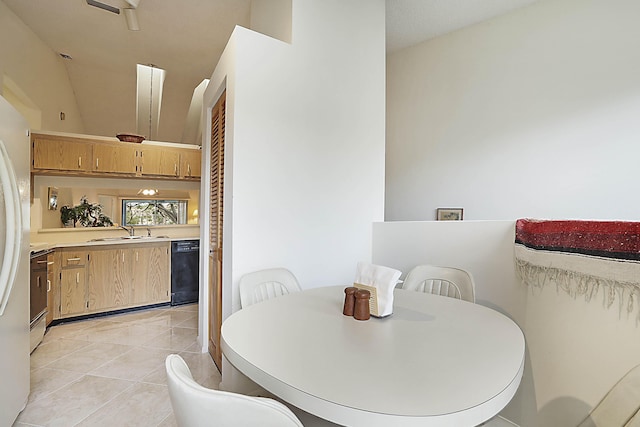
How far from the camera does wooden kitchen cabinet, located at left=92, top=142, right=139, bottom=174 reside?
4.16 m

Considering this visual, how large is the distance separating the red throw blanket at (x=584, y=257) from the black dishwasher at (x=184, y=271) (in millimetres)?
3966

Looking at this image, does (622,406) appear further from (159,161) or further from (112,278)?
(159,161)

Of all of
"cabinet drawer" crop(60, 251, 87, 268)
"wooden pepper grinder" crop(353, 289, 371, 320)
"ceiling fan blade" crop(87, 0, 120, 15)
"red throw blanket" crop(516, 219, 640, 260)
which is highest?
"ceiling fan blade" crop(87, 0, 120, 15)

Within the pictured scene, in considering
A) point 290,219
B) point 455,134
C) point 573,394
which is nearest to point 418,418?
point 573,394

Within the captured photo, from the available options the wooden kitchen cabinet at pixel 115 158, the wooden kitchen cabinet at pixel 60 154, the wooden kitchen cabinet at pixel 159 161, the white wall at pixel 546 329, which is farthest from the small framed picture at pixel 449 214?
the wooden kitchen cabinet at pixel 60 154

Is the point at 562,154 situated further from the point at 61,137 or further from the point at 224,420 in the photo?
the point at 61,137

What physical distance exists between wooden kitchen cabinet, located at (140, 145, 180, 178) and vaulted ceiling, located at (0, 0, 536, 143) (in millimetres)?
1230

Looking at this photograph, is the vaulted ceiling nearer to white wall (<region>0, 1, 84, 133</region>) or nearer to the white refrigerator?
white wall (<region>0, 1, 84, 133</region>)

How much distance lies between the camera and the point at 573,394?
4.74 feet

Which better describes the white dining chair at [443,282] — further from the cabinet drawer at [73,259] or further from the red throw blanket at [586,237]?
the cabinet drawer at [73,259]

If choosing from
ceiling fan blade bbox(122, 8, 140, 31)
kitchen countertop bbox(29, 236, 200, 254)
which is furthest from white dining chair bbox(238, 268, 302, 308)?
ceiling fan blade bbox(122, 8, 140, 31)

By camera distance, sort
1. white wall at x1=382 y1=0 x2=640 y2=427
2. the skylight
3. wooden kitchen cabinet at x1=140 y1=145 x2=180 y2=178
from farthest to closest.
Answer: the skylight < wooden kitchen cabinet at x1=140 y1=145 x2=180 y2=178 < white wall at x1=382 y1=0 x2=640 y2=427

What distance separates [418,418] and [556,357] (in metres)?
1.30

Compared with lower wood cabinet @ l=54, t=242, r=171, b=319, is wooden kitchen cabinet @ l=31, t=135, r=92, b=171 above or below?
above
